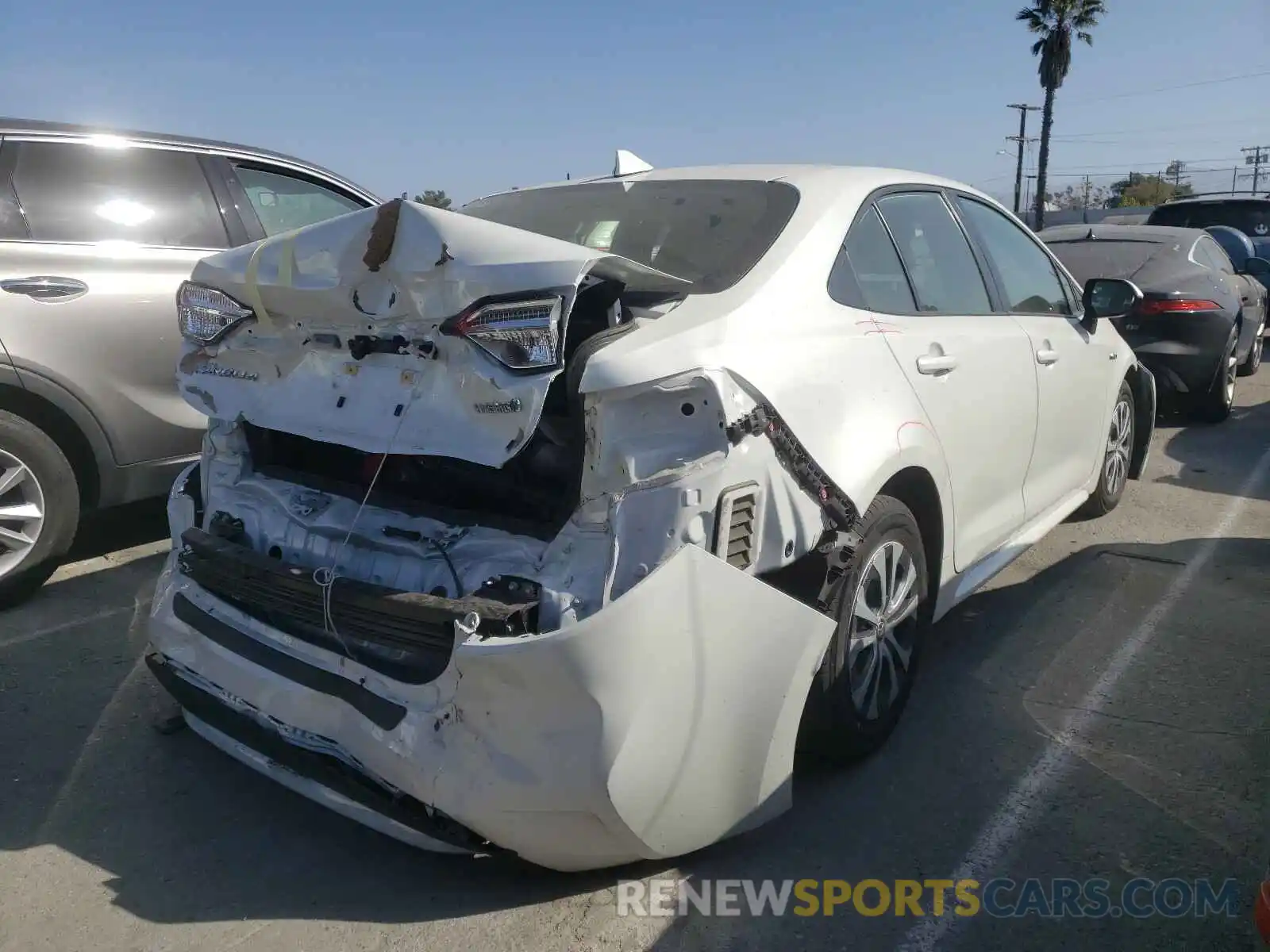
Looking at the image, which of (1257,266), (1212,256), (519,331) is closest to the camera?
(519,331)

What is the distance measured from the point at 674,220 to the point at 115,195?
115 inches

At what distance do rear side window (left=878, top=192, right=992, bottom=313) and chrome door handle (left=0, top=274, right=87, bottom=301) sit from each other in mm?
3313

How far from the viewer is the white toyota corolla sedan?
7.29 feet

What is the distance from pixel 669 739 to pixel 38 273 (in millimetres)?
3570

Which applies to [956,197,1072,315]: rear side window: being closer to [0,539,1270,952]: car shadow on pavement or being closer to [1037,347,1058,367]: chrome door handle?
[1037,347,1058,367]: chrome door handle

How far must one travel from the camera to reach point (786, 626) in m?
2.42

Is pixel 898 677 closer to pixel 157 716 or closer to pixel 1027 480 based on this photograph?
pixel 1027 480

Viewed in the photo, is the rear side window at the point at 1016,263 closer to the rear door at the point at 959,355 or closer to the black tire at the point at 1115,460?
the rear door at the point at 959,355

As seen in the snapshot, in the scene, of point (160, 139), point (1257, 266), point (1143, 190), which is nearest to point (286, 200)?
point (160, 139)

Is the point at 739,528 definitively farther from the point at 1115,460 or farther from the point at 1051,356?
the point at 1115,460

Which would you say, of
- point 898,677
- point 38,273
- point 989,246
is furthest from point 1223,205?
point 38,273

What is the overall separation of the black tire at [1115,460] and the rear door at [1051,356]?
313 mm

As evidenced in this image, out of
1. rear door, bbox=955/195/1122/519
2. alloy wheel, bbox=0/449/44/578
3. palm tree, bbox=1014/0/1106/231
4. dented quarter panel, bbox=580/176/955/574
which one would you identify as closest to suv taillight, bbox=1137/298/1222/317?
rear door, bbox=955/195/1122/519

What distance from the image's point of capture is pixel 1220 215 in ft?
44.9
